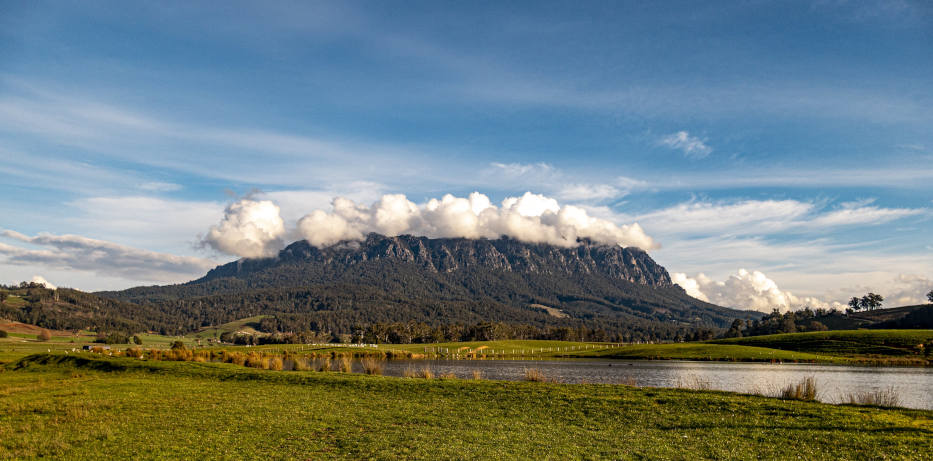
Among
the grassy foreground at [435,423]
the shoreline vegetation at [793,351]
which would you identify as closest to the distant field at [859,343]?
the shoreline vegetation at [793,351]

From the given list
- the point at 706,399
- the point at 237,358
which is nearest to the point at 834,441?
the point at 706,399

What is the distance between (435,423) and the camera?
67.9 ft

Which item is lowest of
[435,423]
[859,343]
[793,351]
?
[793,351]

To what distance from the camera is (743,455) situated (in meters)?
15.5

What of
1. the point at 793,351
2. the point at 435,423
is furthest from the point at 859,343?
the point at 435,423

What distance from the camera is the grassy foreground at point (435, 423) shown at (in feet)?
52.1

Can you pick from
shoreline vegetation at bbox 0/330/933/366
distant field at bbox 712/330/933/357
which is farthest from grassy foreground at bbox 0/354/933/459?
distant field at bbox 712/330/933/357

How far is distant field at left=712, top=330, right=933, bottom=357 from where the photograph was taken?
8388cm

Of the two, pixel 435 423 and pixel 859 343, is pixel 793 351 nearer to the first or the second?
pixel 859 343

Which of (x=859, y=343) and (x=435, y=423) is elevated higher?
(x=435, y=423)

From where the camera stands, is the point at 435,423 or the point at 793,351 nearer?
the point at 435,423

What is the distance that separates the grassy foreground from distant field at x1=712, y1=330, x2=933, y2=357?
78.9 metres

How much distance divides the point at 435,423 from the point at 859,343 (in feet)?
334

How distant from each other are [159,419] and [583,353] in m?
105
